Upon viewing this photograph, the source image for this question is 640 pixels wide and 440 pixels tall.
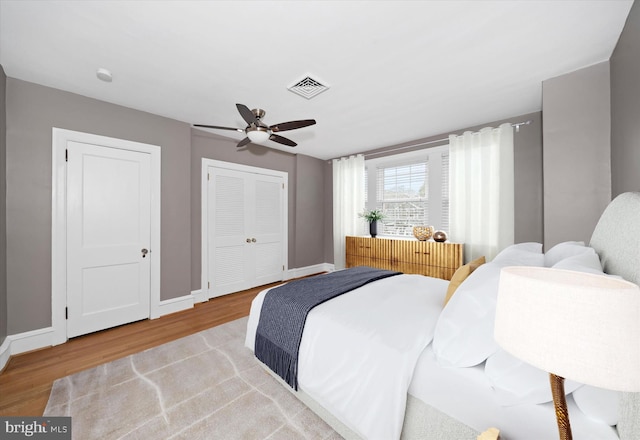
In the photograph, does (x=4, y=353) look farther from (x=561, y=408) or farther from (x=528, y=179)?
(x=528, y=179)

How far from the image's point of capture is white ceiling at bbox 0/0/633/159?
165cm

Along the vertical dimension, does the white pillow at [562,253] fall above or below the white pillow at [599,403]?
above

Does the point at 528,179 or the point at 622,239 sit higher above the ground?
the point at 528,179

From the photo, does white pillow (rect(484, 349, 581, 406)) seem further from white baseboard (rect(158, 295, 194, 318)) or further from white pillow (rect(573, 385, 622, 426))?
white baseboard (rect(158, 295, 194, 318))

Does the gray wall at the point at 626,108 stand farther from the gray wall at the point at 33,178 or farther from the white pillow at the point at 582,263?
the gray wall at the point at 33,178

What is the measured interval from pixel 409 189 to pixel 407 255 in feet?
4.02

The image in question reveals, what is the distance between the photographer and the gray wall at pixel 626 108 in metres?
1.62

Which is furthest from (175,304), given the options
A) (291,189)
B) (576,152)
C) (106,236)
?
(576,152)

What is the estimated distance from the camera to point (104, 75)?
2.36 meters

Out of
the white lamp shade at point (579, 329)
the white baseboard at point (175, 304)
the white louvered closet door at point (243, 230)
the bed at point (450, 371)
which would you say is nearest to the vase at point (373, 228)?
the white louvered closet door at point (243, 230)

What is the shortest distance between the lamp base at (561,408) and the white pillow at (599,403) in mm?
297

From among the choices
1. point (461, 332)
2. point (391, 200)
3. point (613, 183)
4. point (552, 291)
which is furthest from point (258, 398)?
point (391, 200)

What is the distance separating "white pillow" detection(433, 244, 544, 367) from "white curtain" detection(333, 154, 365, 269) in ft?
12.3

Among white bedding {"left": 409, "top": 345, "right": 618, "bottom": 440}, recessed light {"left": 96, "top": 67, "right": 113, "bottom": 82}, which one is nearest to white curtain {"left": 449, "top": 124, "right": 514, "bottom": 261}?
white bedding {"left": 409, "top": 345, "right": 618, "bottom": 440}
